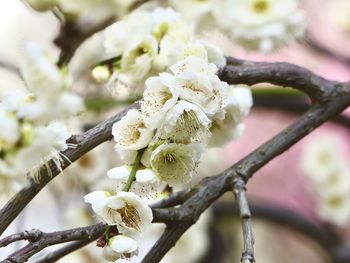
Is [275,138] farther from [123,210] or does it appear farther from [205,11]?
[205,11]

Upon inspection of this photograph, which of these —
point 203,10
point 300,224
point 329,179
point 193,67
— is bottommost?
point 193,67

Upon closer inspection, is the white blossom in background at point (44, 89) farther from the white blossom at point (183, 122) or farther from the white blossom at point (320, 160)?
the white blossom at point (320, 160)

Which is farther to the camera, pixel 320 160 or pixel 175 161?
pixel 320 160

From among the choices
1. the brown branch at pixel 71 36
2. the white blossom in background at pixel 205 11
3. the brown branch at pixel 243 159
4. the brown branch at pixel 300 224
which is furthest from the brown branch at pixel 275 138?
the brown branch at pixel 300 224

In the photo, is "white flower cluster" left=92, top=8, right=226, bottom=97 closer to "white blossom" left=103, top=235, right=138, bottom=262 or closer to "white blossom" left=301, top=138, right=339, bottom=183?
"white blossom" left=103, top=235, right=138, bottom=262

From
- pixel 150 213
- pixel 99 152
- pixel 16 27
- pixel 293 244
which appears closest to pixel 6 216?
pixel 150 213

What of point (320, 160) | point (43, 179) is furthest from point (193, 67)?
point (320, 160)
